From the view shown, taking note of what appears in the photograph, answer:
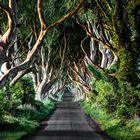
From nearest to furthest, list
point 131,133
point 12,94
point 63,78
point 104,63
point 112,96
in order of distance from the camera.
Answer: point 131,133 < point 112,96 < point 12,94 < point 104,63 < point 63,78

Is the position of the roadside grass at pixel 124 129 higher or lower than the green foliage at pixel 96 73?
lower

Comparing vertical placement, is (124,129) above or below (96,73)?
below

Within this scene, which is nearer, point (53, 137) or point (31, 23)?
point (53, 137)

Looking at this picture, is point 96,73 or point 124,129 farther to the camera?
point 96,73

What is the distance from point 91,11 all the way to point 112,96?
797 cm

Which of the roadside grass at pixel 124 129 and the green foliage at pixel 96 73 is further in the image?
the green foliage at pixel 96 73

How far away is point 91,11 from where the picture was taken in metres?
36.3

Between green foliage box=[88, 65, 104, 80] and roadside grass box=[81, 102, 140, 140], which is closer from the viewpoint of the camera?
roadside grass box=[81, 102, 140, 140]

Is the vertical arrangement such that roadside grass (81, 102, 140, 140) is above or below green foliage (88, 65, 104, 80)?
below

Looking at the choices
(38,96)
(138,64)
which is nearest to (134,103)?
(138,64)

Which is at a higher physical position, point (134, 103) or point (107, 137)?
point (134, 103)

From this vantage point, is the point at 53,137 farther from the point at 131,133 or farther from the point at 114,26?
the point at 114,26

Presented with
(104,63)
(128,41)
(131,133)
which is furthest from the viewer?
(104,63)

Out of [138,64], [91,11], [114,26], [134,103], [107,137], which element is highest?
[91,11]
